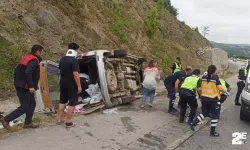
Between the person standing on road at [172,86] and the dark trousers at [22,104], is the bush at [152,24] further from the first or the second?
the dark trousers at [22,104]

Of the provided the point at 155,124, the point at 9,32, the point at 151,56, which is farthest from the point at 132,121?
the point at 151,56

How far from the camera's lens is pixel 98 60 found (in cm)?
827

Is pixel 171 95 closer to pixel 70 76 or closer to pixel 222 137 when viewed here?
pixel 222 137

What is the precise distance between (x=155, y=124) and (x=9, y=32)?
253 inches

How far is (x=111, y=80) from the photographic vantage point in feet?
28.3

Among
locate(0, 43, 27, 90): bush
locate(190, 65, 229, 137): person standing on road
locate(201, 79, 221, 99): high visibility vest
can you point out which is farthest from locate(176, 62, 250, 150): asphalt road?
locate(0, 43, 27, 90): bush

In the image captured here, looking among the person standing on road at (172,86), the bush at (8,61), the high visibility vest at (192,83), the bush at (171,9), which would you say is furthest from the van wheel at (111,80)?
the bush at (171,9)

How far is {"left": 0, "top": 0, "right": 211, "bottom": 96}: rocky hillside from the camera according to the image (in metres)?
10.6

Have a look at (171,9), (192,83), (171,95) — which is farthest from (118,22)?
(171,9)

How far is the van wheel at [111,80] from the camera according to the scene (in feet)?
27.8

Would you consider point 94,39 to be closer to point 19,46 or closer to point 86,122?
point 19,46

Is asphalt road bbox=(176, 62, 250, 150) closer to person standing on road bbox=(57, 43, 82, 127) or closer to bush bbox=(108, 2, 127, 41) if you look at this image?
person standing on road bbox=(57, 43, 82, 127)

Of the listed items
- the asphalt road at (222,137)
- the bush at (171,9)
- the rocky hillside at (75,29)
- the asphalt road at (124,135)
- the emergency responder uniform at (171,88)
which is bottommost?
the asphalt road at (222,137)

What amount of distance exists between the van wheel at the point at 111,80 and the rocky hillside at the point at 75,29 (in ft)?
10.3
